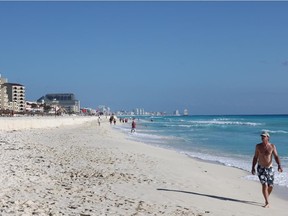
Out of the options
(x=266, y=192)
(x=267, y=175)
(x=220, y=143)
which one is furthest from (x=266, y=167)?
(x=220, y=143)

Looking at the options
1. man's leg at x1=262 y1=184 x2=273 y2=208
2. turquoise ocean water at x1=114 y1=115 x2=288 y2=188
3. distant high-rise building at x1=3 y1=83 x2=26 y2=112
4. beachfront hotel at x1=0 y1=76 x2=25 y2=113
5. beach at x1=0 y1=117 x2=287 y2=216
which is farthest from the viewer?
distant high-rise building at x1=3 y1=83 x2=26 y2=112

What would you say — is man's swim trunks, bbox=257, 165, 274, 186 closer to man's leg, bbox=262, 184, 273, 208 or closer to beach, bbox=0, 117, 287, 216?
man's leg, bbox=262, 184, 273, 208

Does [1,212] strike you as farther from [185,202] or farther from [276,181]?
[276,181]

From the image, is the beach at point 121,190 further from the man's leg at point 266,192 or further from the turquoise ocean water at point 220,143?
the turquoise ocean water at point 220,143

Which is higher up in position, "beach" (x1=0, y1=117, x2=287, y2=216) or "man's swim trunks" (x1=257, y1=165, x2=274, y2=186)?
"man's swim trunks" (x1=257, y1=165, x2=274, y2=186)

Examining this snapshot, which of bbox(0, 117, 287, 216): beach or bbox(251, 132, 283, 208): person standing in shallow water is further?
Answer: bbox(251, 132, 283, 208): person standing in shallow water

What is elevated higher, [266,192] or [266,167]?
[266,167]

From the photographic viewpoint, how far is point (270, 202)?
7.77 metres

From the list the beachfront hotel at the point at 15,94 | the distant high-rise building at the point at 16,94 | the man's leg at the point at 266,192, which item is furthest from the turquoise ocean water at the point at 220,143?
the distant high-rise building at the point at 16,94

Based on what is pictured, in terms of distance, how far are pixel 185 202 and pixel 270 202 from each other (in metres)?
1.97

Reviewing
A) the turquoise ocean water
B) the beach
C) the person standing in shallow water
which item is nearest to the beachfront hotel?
the turquoise ocean water

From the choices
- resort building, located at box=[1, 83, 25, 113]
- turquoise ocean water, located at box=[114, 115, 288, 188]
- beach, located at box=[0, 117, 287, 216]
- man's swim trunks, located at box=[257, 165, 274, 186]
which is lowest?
turquoise ocean water, located at box=[114, 115, 288, 188]

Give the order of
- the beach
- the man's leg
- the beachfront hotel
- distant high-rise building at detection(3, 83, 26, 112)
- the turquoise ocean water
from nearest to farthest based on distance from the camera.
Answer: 1. the beach
2. the man's leg
3. the turquoise ocean water
4. the beachfront hotel
5. distant high-rise building at detection(3, 83, 26, 112)

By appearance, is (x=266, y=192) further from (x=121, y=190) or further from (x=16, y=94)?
(x=16, y=94)
